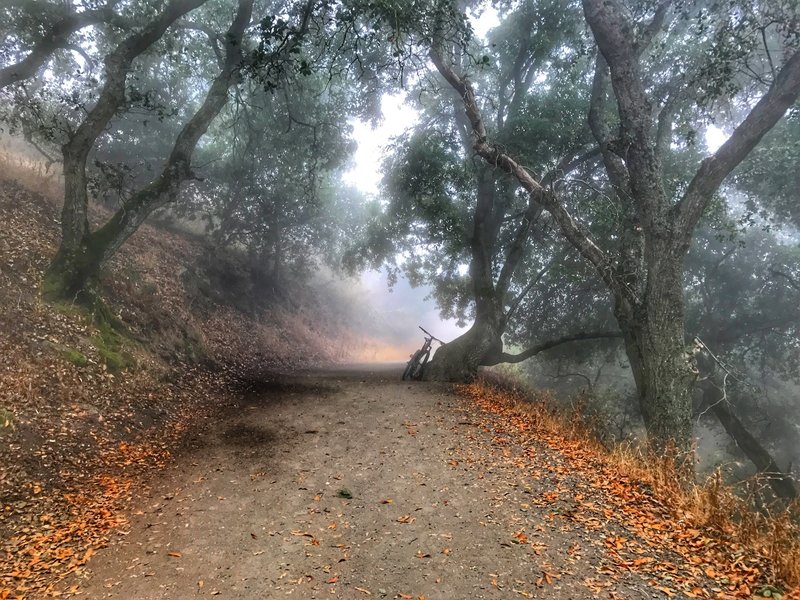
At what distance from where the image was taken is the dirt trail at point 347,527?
3.55 m

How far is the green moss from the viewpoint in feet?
22.8

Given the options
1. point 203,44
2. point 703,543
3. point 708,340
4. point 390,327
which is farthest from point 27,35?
point 390,327

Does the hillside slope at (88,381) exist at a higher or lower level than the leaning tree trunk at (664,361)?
lower

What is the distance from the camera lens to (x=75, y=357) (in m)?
7.05

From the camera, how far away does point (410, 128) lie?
55.0 ft

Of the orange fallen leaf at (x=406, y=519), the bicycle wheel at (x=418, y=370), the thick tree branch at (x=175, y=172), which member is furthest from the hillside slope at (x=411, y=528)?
the bicycle wheel at (x=418, y=370)

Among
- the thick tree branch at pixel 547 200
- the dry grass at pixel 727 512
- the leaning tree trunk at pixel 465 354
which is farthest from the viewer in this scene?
the leaning tree trunk at pixel 465 354

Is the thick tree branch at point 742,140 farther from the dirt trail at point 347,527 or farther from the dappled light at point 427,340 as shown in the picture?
the dirt trail at point 347,527

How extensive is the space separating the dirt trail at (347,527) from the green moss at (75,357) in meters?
2.41

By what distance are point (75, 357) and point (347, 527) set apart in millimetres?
5716

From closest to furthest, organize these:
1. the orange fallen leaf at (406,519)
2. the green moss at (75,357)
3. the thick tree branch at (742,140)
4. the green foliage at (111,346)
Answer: the orange fallen leaf at (406,519) → the thick tree branch at (742,140) → the green moss at (75,357) → the green foliage at (111,346)

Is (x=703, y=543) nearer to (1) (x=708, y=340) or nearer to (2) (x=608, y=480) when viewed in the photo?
(2) (x=608, y=480)

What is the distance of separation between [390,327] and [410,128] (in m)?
26.3

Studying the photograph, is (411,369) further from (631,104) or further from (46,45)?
(46,45)
